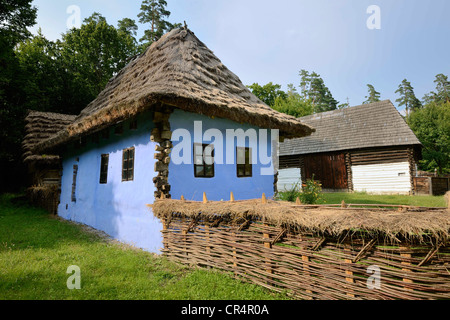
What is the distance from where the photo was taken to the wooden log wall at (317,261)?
85.8 inches

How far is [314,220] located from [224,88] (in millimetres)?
5301

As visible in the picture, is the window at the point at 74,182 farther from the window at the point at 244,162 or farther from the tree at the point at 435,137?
the tree at the point at 435,137

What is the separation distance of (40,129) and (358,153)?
17.6 metres

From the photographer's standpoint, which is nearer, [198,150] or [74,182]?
[198,150]

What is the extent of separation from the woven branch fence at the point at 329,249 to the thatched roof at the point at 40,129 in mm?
10910

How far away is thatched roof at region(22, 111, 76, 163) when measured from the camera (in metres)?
11.9

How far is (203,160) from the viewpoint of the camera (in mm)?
6016

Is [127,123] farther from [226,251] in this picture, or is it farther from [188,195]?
[226,251]

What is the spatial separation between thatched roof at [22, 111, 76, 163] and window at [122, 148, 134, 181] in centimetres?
760

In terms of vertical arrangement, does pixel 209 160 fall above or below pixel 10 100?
below

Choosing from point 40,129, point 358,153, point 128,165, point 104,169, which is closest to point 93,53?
point 40,129

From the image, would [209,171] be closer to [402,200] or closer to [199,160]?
[199,160]

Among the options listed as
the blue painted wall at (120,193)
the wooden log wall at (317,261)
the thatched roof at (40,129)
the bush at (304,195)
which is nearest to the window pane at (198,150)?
the blue painted wall at (120,193)
